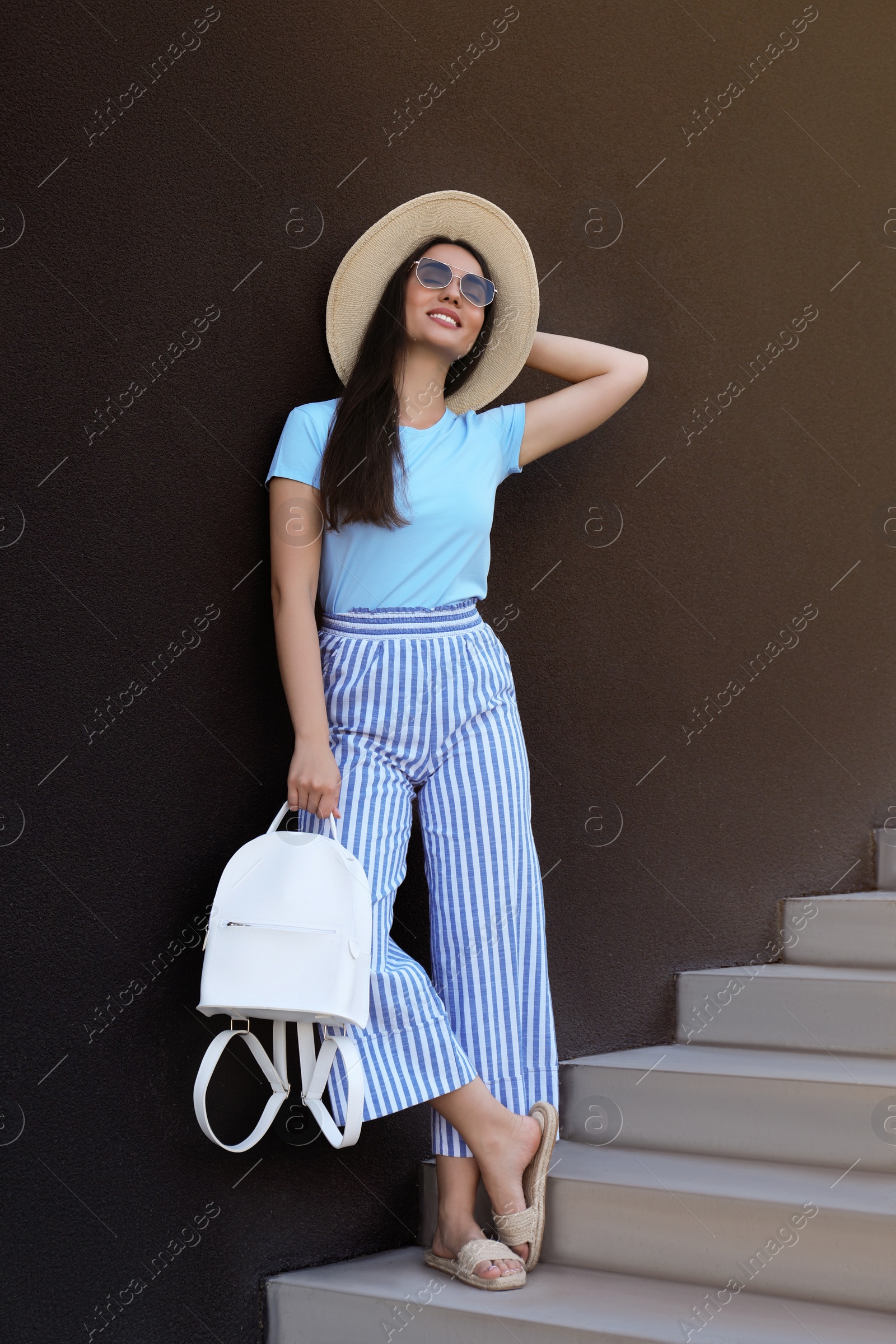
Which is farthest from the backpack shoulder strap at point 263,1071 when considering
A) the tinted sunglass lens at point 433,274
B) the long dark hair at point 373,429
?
the tinted sunglass lens at point 433,274

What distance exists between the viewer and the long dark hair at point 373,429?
1963mm

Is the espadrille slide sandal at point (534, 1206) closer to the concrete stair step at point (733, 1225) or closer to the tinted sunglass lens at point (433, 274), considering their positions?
the concrete stair step at point (733, 1225)

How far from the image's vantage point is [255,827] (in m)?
2.09

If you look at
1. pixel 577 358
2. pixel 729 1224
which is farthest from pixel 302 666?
pixel 729 1224

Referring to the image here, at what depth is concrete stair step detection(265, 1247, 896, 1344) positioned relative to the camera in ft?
5.64

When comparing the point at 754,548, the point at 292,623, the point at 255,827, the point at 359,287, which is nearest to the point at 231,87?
the point at 359,287

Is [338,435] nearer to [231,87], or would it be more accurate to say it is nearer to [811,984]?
[231,87]

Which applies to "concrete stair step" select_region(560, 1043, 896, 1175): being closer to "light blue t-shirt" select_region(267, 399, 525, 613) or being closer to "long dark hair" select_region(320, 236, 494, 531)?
"light blue t-shirt" select_region(267, 399, 525, 613)

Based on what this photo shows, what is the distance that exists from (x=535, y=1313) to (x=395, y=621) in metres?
1.08

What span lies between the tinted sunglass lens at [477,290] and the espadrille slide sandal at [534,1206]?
1393mm

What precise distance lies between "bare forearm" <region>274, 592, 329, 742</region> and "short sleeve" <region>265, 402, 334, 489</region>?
0.21m

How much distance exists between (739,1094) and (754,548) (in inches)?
53.8

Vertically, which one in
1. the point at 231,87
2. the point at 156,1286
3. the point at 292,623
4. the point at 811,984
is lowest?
the point at 811,984

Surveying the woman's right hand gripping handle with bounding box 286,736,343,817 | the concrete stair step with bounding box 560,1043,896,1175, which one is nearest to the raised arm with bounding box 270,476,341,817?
the woman's right hand gripping handle with bounding box 286,736,343,817
